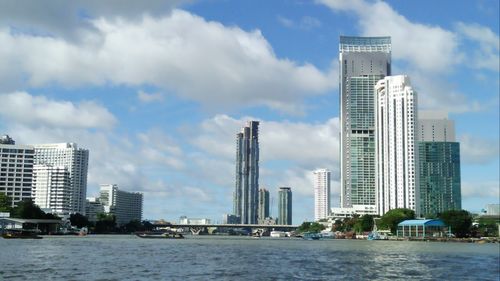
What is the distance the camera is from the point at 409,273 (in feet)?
218

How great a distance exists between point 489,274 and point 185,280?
3412 cm

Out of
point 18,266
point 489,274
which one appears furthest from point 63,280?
point 489,274

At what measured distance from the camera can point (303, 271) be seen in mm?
69000

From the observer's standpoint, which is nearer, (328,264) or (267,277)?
(267,277)

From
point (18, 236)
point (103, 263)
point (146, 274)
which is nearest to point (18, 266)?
point (103, 263)

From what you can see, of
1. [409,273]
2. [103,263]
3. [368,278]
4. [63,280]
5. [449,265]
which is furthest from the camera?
[449,265]

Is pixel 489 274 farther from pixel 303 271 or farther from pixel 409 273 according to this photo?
pixel 303 271

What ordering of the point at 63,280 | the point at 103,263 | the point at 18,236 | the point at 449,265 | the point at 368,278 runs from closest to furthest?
the point at 63,280 → the point at 368,278 → the point at 103,263 → the point at 449,265 → the point at 18,236

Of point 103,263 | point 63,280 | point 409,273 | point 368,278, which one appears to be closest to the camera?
point 63,280

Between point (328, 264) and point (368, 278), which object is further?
point (328, 264)

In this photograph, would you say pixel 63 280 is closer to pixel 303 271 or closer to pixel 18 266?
pixel 18 266

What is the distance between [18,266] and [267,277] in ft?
90.3

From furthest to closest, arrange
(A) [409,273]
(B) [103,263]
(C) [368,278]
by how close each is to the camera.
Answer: (B) [103,263]
(A) [409,273]
(C) [368,278]

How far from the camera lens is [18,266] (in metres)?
67.2
